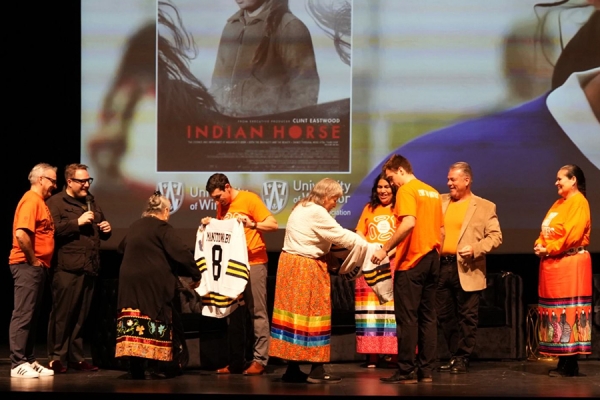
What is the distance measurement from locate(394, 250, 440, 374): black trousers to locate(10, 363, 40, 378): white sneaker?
7.71 feet

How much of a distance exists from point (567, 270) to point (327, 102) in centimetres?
253

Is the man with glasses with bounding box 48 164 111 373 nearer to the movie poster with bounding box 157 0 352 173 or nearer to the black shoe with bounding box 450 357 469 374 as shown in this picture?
the movie poster with bounding box 157 0 352 173

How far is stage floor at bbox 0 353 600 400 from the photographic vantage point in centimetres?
530

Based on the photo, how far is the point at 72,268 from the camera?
6219 millimetres

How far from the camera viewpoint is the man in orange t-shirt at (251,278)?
20.1 ft

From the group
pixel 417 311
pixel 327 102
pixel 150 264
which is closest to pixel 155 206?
pixel 150 264

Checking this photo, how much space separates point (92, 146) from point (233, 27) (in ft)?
5.06

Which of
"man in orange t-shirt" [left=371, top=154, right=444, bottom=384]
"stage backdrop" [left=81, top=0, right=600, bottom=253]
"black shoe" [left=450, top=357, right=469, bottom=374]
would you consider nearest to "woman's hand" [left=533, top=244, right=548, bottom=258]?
"man in orange t-shirt" [left=371, top=154, right=444, bottom=384]

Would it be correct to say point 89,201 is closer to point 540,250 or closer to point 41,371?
point 41,371

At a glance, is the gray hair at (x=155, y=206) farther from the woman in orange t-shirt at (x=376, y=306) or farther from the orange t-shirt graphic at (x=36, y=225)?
the woman in orange t-shirt at (x=376, y=306)

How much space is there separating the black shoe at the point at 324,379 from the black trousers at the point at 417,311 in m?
0.43

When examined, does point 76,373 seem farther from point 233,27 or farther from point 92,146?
point 233,27

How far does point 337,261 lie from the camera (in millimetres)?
5758

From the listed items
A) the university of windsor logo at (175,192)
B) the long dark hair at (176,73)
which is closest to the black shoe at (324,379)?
the university of windsor logo at (175,192)
